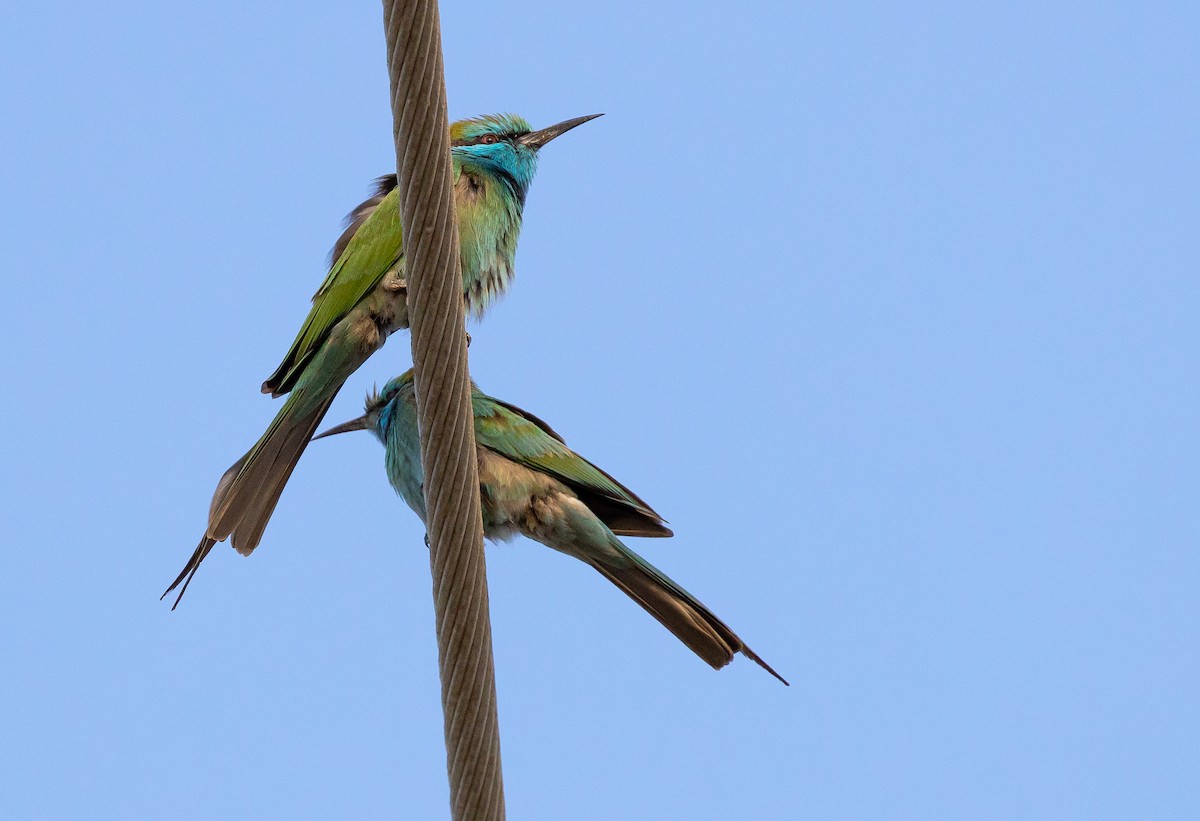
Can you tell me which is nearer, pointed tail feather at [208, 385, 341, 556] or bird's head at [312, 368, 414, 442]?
pointed tail feather at [208, 385, 341, 556]

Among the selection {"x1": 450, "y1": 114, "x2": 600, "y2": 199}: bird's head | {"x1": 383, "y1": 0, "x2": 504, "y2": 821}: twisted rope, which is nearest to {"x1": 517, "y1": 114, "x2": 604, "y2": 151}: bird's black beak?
{"x1": 450, "y1": 114, "x2": 600, "y2": 199}: bird's head

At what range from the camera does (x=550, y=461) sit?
3.73 m

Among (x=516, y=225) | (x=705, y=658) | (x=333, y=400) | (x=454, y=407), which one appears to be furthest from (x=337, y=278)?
(x=454, y=407)

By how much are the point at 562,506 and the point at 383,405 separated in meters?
0.79

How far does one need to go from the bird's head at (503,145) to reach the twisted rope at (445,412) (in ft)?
7.37

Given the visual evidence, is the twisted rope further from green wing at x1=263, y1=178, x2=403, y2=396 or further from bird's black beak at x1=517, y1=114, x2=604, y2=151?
bird's black beak at x1=517, y1=114, x2=604, y2=151

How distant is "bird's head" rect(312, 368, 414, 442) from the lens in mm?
3981

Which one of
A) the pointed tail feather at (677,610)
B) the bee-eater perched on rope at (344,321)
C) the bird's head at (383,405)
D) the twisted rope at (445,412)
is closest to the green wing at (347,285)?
the bee-eater perched on rope at (344,321)

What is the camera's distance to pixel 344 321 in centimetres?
373

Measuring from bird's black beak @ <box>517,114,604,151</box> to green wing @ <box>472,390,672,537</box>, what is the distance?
113 cm

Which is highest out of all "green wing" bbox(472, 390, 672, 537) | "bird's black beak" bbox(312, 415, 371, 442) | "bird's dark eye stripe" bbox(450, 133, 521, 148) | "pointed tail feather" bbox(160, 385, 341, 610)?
"bird's dark eye stripe" bbox(450, 133, 521, 148)

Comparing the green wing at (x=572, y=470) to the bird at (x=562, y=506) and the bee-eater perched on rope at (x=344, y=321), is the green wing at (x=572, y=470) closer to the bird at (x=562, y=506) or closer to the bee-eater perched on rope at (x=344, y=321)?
the bird at (x=562, y=506)

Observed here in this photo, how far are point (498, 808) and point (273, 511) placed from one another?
5.32 ft

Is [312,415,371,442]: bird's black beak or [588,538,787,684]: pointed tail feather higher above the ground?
[312,415,371,442]: bird's black beak
